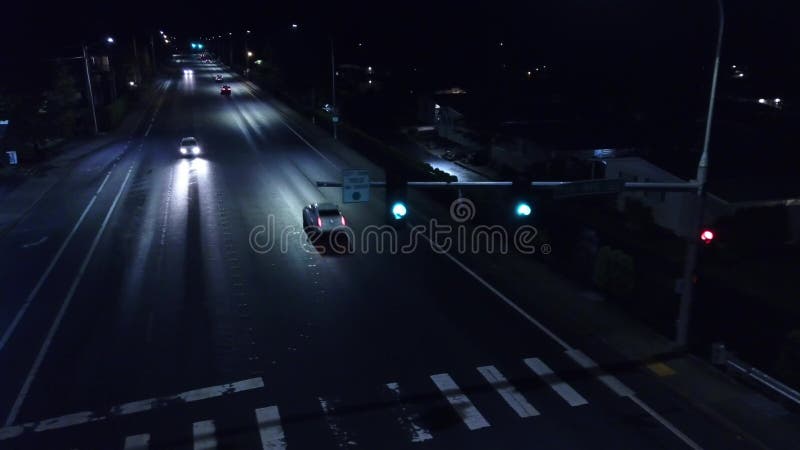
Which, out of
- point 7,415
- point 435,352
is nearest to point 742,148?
point 435,352

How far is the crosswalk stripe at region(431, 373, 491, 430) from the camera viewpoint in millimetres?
13547

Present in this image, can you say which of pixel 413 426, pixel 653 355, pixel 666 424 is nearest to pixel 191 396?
pixel 413 426

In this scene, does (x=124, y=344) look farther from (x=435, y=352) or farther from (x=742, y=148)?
(x=742, y=148)

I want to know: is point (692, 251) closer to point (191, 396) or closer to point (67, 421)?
point (191, 396)

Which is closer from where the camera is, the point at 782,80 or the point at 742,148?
the point at 742,148

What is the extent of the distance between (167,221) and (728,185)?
2747cm

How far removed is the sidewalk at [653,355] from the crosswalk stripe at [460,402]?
4.87 metres

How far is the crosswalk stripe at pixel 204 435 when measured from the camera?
12.7m

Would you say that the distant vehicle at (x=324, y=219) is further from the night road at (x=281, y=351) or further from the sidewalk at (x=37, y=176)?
the sidewalk at (x=37, y=176)

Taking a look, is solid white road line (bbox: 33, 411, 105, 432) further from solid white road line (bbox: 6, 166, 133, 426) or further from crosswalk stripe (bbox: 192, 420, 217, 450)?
crosswalk stripe (bbox: 192, 420, 217, 450)

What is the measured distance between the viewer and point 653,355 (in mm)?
16688

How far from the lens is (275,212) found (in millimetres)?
30375

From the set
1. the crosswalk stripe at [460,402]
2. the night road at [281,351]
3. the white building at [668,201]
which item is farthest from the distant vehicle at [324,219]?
the white building at [668,201]

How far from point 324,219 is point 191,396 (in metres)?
11.8
